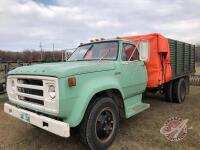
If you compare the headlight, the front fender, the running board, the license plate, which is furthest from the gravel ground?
the headlight

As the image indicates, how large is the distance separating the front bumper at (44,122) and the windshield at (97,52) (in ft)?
6.39

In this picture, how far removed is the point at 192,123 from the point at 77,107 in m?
3.44

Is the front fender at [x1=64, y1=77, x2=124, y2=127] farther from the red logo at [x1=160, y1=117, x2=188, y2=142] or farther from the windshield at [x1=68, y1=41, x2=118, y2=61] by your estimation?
the red logo at [x1=160, y1=117, x2=188, y2=142]

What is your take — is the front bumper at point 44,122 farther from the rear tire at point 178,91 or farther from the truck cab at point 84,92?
the rear tire at point 178,91

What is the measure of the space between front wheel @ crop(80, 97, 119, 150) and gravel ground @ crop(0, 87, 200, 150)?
0.30 m

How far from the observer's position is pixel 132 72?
4.80 metres

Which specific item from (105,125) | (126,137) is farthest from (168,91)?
(105,125)

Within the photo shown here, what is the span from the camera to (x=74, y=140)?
4.32 meters

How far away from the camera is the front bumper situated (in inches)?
120

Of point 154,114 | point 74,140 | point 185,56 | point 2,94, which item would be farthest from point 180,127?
point 2,94

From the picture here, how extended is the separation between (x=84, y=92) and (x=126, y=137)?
172 cm

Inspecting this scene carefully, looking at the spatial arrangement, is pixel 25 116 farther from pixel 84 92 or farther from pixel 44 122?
pixel 84 92

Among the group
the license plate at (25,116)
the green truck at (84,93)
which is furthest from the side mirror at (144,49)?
the license plate at (25,116)

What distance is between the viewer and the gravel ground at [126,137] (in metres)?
4.00
